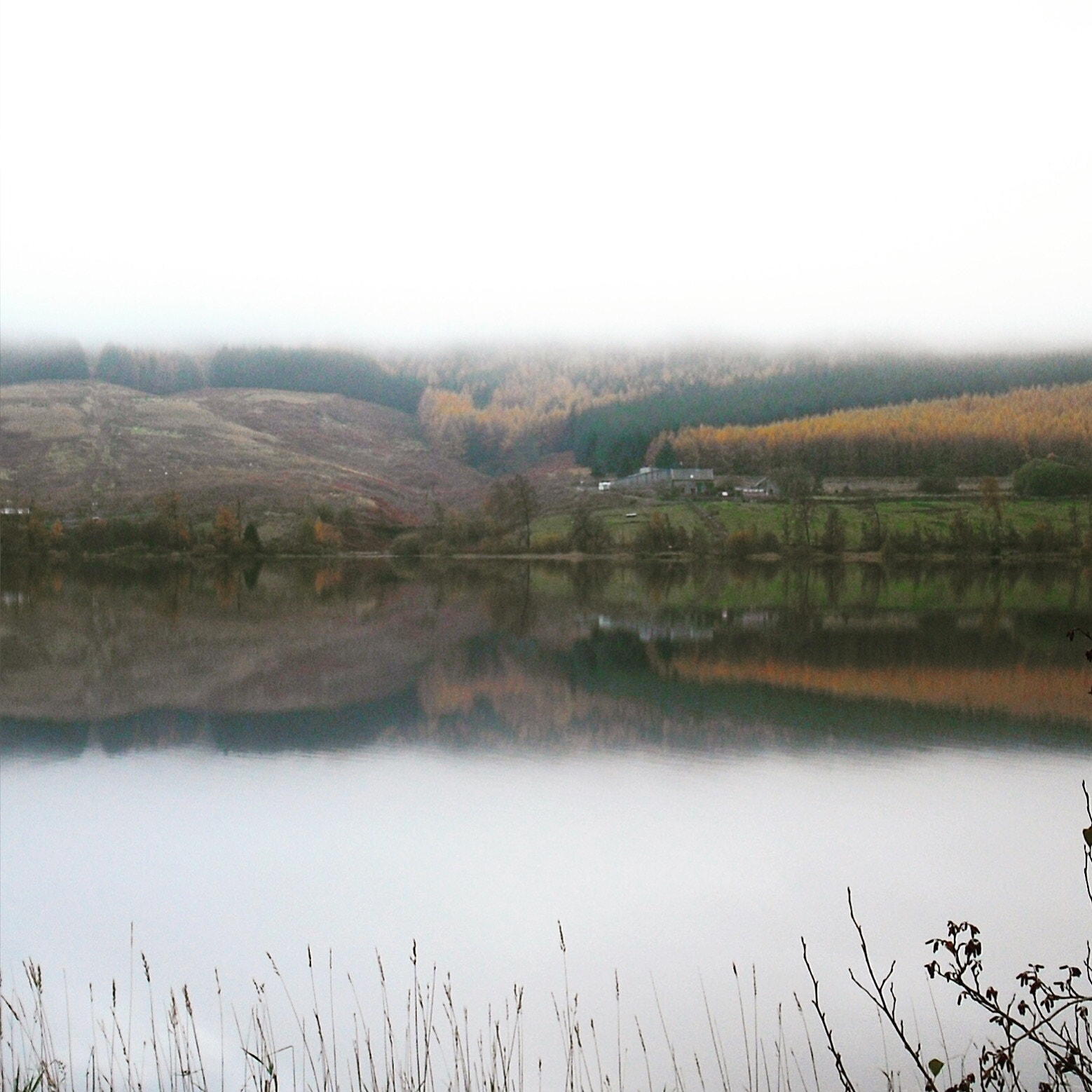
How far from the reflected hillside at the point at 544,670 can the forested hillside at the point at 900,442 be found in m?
74.7

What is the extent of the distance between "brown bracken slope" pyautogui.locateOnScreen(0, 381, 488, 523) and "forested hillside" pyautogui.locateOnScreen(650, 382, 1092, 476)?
1275 inches

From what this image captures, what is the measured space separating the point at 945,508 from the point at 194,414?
106841mm

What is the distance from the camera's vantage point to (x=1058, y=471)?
10812 centimetres

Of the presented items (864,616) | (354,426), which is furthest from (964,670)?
(354,426)

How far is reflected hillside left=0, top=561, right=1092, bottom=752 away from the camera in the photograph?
60.8ft

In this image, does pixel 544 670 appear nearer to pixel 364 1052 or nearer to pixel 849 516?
pixel 364 1052

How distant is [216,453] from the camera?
138375 millimetres

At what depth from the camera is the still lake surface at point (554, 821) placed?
8.72 metres

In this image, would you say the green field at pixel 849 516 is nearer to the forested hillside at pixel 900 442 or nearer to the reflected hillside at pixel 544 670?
the forested hillside at pixel 900 442

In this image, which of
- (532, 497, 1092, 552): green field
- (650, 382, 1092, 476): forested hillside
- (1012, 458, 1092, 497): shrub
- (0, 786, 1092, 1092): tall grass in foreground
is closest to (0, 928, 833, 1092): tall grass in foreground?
(0, 786, 1092, 1092): tall grass in foreground

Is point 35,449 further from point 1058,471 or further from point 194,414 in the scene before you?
point 1058,471

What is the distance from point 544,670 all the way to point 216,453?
121 metres

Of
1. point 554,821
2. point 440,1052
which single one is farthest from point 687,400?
point 440,1052

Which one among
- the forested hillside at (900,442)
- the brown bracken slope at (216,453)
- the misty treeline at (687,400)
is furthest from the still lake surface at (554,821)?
the misty treeline at (687,400)
